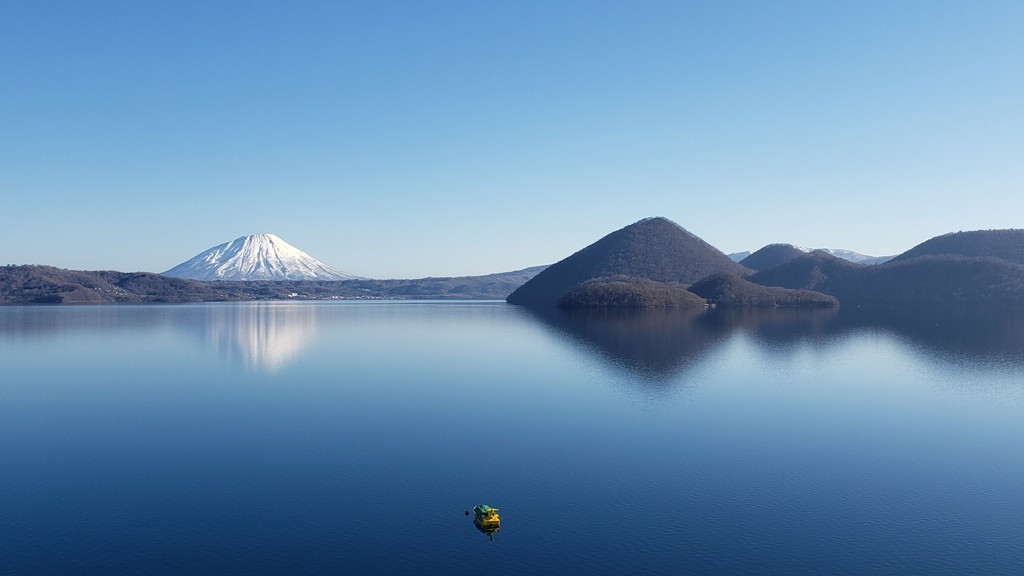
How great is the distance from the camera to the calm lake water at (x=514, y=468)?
1620 cm

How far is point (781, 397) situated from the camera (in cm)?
3909

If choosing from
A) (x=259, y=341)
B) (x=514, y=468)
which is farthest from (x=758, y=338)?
(x=514, y=468)

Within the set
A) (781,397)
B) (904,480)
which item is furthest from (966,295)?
(904,480)

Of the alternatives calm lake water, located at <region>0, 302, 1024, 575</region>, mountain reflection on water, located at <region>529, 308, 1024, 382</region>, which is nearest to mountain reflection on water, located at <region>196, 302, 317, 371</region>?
calm lake water, located at <region>0, 302, 1024, 575</region>

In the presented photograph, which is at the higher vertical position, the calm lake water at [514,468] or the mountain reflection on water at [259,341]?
the mountain reflection on water at [259,341]

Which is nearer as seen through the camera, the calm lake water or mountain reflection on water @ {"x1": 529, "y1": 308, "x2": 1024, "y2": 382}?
the calm lake water

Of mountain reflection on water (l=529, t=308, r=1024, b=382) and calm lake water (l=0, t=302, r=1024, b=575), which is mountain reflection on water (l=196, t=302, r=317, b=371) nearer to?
calm lake water (l=0, t=302, r=1024, b=575)

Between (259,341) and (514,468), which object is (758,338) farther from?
(514,468)

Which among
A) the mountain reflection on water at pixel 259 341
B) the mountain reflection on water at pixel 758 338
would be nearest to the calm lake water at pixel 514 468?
the mountain reflection on water at pixel 758 338

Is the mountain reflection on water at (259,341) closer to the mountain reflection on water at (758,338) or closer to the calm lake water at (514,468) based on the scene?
the calm lake water at (514,468)

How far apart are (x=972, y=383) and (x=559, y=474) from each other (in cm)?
3650

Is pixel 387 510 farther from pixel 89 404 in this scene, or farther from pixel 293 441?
pixel 89 404

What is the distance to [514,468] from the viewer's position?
23281mm

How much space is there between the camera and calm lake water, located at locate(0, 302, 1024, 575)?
→ 16203 millimetres
